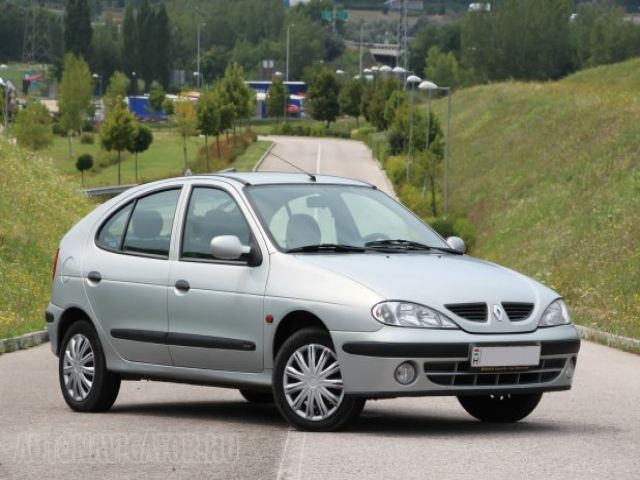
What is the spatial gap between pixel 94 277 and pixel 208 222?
3.73 feet

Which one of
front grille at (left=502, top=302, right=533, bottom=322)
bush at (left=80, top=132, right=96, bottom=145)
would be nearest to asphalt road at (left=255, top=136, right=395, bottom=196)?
bush at (left=80, top=132, right=96, bottom=145)

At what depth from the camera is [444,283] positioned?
9.54m

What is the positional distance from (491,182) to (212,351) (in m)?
55.4

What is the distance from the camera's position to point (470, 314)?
9.49 metres

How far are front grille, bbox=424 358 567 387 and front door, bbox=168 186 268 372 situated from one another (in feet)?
3.89

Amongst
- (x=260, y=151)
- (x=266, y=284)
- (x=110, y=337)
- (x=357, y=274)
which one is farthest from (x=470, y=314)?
(x=260, y=151)

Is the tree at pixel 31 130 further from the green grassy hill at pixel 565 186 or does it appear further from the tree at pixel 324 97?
the tree at pixel 324 97

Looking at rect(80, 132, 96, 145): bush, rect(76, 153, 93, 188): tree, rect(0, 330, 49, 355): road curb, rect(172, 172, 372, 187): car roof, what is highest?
rect(172, 172, 372, 187): car roof

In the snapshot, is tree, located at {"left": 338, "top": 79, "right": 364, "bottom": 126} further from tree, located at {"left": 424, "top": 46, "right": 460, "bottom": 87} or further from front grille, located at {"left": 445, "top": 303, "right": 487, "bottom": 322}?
front grille, located at {"left": 445, "top": 303, "right": 487, "bottom": 322}

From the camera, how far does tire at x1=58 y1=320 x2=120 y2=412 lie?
37.3 ft

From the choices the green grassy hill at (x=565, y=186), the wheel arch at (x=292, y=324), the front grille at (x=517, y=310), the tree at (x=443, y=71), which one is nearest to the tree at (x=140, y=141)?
the green grassy hill at (x=565, y=186)

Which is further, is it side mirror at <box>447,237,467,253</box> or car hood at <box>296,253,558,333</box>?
side mirror at <box>447,237,467,253</box>

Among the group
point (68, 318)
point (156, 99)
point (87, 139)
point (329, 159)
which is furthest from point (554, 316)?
point (156, 99)

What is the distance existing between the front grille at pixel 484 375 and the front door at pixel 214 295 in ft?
3.89
